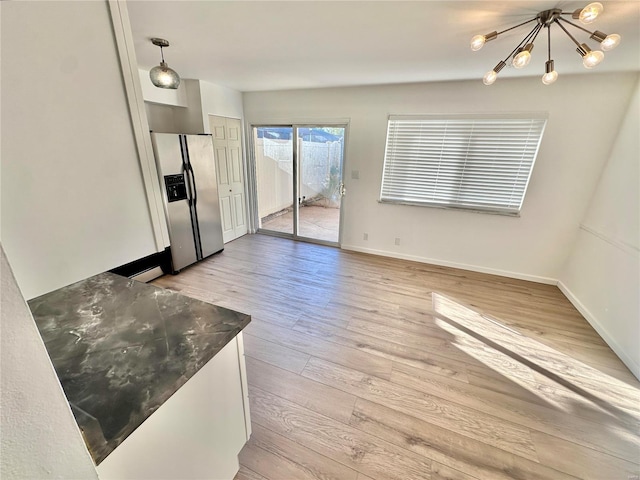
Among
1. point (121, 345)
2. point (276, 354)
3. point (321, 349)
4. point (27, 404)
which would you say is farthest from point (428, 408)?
point (27, 404)

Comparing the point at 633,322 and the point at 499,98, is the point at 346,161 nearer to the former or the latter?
the point at 499,98

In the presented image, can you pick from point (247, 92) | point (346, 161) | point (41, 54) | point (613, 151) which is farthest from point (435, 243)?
point (41, 54)

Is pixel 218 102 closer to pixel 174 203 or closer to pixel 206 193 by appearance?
pixel 206 193

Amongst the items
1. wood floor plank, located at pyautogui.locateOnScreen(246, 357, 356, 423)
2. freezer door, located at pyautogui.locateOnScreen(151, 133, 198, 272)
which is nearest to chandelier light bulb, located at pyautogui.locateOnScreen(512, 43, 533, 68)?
wood floor plank, located at pyautogui.locateOnScreen(246, 357, 356, 423)

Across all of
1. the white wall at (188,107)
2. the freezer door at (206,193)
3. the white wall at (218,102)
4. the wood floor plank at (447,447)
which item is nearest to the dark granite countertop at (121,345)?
the wood floor plank at (447,447)

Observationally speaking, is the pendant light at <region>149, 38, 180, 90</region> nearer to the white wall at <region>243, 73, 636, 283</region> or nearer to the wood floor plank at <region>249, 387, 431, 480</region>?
the white wall at <region>243, 73, 636, 283</region>

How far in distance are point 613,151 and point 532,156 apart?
0.69 metres

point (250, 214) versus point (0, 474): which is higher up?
point (0, 474)

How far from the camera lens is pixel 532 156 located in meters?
3.21

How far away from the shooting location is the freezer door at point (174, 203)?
10.2 ft

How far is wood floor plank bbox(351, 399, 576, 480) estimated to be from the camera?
1.47 metres

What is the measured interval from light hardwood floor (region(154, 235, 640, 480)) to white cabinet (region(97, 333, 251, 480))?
0.34m

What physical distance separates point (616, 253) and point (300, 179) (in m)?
3.94

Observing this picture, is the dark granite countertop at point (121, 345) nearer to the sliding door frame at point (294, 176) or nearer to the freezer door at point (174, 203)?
the freezer door at point (174, 203)
